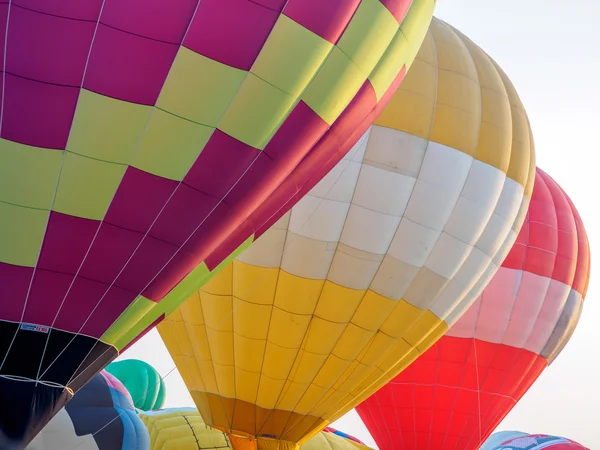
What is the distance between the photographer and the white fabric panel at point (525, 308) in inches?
438

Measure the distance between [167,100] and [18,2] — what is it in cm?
91

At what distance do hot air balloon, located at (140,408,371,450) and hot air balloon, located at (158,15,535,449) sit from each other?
6.78 feet

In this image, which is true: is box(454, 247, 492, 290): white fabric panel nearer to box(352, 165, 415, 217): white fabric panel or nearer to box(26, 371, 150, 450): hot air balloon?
box(352, 165, 415, 217): white fabric panel

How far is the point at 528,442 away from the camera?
14484 mm

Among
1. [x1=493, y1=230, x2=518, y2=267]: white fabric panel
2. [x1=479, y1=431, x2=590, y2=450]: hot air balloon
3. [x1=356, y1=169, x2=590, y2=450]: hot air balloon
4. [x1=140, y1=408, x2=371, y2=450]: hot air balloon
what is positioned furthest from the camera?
[x1=479, y1=431, x2=590, y2=450]: hot air balloon

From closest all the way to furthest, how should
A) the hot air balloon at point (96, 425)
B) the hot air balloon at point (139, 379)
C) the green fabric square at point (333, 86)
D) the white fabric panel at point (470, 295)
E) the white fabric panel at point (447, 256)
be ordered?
the green fabric square at point (333, 86) < the hot air balloon at point (96, 425) < the white fabric panel at point (447, 256) < the white fabric panel at point (470, 295) < the hot air balloon at point (139, 379)

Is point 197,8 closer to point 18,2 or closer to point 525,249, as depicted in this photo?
point 18,2

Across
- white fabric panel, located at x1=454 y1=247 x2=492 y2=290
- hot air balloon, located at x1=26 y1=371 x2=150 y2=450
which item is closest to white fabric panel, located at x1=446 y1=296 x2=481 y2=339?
white fabric panel, located at x1=454 y1=247 x2=492 y2=290

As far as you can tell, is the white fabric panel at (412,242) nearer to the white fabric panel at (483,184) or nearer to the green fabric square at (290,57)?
the white fabric panel at (483,184)

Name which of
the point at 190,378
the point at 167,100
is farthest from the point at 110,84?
the point at 190,378

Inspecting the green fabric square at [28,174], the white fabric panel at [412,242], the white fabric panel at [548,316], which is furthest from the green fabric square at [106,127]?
the white fabric panel at [548,316]

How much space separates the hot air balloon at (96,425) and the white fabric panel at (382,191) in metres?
2.79

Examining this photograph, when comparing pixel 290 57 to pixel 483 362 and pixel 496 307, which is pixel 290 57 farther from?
pixel 483 362

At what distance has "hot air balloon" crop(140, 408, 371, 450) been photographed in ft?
34.6
